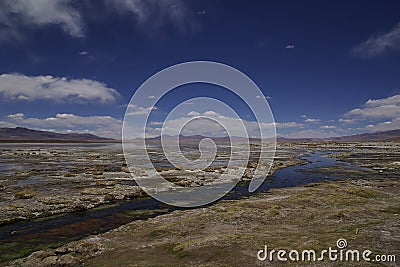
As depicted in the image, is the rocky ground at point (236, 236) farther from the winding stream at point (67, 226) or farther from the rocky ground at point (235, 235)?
the winding stream at point (67, 226)

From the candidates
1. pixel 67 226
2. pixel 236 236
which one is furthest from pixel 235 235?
pixel 67 226

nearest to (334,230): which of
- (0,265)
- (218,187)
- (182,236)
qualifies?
(182,236)

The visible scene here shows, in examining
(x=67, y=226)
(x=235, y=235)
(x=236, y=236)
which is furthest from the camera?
(x=67, y=226)

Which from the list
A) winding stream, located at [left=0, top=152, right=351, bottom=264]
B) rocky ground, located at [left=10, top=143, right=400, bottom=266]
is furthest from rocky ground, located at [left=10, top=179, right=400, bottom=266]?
winding stream, located at [left=0, top=152, right=351, bottom=264]

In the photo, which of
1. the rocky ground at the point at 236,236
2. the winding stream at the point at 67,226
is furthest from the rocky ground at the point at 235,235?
the winding stream at the point at 67,226

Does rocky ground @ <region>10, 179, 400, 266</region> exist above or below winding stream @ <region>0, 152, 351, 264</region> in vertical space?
above

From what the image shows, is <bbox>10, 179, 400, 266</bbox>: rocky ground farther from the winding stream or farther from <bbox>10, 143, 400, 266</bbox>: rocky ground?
the winding stream

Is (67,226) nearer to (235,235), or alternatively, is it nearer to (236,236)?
(235,235)

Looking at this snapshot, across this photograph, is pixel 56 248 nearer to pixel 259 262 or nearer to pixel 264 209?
pixel 259 262

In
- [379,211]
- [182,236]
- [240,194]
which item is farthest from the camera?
[240,194]

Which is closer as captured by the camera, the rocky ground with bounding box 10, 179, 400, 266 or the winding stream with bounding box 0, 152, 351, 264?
the rocky ground with bounding box 10, 179, 400, 266

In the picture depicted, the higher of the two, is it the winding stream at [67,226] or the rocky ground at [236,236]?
the rocky ground at [236,236]

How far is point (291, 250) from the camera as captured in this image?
1329 centimetres

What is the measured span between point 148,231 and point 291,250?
952cm
